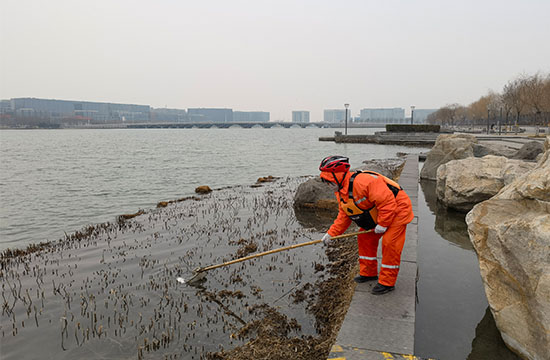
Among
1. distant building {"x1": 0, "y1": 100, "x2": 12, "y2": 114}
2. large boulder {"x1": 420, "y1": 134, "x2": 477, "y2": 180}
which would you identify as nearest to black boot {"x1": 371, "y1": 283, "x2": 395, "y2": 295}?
large boulder {"x1": 420, "y1": 134, "x2": 477, "y2": 180}

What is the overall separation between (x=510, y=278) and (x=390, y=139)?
45159mm

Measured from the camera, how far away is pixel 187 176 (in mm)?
21000

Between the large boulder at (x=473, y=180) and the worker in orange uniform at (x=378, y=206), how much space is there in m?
4.88

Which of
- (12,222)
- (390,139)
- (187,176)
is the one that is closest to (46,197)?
(12,222)

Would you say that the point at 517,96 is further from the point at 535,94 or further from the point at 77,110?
the point at 77,110

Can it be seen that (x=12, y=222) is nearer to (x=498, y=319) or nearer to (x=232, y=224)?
(x=232, y=224)

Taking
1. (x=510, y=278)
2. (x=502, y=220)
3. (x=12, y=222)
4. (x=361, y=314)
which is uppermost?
(x=502, y=220)

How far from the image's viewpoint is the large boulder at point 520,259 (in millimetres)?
2947

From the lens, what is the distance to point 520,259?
3121 mm

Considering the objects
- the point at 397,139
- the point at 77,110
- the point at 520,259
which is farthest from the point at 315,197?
the point at 77,110

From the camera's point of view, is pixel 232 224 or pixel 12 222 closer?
pixel 232 224

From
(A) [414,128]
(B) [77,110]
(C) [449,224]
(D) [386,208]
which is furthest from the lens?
(B) [77,110]

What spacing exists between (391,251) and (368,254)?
0.52 m

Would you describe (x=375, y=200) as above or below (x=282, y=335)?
above
